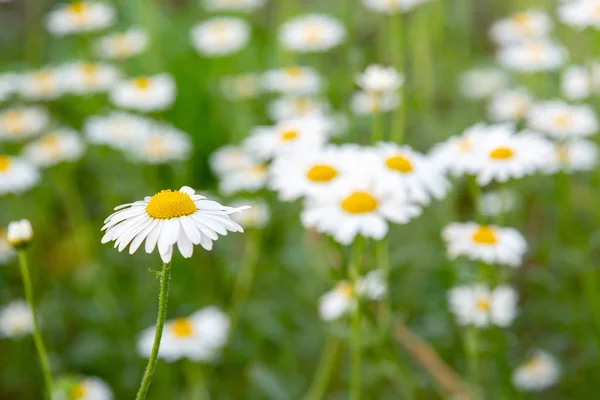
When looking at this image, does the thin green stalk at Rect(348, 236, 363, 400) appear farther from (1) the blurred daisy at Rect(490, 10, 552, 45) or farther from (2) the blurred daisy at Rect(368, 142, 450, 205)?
(1) the blurred daisy at Rect(490, 10, 552, 45)

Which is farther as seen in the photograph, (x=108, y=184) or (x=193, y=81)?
(x=193, y=81)

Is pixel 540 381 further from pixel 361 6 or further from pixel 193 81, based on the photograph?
pixel 361 6

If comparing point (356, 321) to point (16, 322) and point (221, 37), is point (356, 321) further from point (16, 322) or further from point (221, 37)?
point (221, 37)

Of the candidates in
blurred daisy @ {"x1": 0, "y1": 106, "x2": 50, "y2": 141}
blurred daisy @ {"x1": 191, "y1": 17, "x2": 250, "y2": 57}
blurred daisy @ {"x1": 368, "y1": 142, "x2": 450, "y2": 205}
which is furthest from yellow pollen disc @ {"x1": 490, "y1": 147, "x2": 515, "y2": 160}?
blurred daisy @ {"x1": 0, "y1": 106, "x2": 50, "y2": 141}

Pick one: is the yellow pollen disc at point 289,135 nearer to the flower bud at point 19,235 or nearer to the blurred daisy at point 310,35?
the flower bud at point 19,235

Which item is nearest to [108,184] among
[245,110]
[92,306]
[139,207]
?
[92,306]

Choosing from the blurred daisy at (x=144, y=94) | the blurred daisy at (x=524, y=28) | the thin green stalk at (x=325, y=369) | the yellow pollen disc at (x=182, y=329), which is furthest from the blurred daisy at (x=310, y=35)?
the yellow pollen disc at (x=182, y=329)

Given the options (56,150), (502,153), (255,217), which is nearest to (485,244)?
(502,153)
